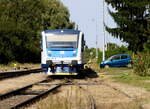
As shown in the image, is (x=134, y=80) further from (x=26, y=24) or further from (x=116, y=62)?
(x=26, y=24)

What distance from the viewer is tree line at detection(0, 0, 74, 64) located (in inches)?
2213

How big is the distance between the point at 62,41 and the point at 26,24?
126ft

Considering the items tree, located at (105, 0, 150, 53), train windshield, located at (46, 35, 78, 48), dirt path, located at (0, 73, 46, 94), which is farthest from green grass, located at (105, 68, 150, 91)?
tree, located at (105, 0, 150, 53)

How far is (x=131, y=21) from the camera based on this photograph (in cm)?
4978

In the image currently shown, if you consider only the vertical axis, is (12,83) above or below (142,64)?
below

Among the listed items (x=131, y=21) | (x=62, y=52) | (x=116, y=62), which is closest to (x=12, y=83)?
(x=62, y=52)

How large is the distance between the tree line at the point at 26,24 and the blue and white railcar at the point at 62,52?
28149 millimetres

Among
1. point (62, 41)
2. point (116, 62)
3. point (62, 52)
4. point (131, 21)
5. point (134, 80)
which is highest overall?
point (131, 21)

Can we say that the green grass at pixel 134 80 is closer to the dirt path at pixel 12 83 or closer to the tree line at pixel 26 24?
the dirt path at pixel 12 83

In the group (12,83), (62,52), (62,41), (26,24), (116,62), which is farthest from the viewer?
(26,24)

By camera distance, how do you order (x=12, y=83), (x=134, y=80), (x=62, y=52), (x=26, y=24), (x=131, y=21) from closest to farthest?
(x=12, y=83) < (x=134, y=80) < (x=62, y=52) < (x=131, y=21) < (x=26, y=24)

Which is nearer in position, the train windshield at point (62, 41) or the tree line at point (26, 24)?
the train windshield at point (62, 41)

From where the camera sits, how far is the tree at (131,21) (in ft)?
161

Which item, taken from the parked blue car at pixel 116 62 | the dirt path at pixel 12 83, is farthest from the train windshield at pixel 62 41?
the parked blue car at pixel 116 62
